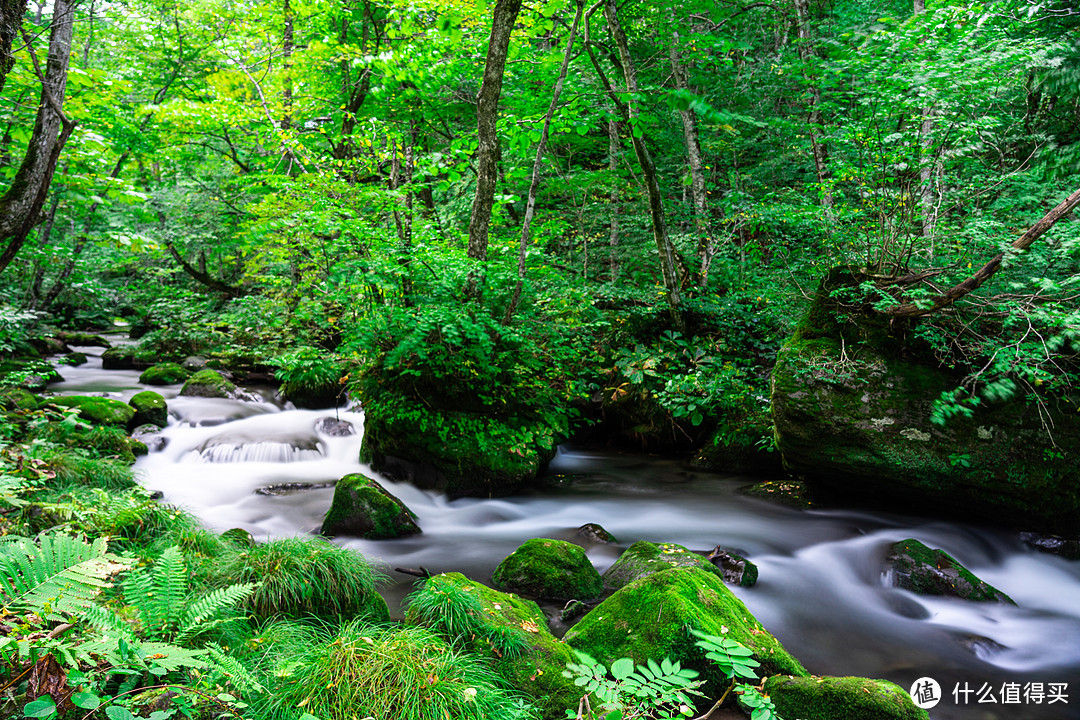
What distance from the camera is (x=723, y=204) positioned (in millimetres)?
9969

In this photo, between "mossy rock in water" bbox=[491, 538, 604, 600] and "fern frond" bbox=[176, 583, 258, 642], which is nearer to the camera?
"fern frond" bbox=[176, 583, 258, 642]

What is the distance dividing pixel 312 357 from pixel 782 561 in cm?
779

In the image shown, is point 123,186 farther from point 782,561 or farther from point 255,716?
point 782,561

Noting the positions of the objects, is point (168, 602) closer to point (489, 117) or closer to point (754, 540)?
point (754, 540)

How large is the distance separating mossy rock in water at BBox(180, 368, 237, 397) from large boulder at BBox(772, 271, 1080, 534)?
10.9 metres

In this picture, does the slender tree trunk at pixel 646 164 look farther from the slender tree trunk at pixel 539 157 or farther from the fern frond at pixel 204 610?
the fern frond at pixel 204 610

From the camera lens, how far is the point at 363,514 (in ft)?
19.7

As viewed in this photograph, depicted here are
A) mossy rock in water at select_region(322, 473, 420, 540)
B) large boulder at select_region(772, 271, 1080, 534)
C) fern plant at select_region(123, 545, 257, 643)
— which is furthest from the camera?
mossy rock in water at select_region(322, 473, 420, 540)

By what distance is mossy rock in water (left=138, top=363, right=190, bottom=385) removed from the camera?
12539mm

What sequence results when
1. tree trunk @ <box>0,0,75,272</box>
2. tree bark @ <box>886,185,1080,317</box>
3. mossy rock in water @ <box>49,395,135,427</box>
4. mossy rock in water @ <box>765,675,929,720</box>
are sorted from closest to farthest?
mossy rock in water @ <box>765,675,929,720</box> < tree trunk @ <box>0,0,75,272</box> < tree bark @ <box>886,185,1080,317</box> < mossy rock in water @ <box>49,395,135,427</box>

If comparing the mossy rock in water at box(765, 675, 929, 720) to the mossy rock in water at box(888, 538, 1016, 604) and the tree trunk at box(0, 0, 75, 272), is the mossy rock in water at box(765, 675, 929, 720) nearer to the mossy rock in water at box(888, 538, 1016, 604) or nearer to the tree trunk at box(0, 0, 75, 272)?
the mossy rock in water at box(888, 538, 1016, 604)

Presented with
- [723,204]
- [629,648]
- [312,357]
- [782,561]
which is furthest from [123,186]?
[723,204]

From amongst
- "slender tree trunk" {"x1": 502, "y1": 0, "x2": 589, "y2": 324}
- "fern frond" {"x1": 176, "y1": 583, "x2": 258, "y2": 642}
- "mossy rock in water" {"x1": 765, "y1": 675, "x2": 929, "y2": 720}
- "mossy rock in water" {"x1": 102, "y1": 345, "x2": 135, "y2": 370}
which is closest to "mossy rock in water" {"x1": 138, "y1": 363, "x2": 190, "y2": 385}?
"mossy rock in water" {"x1": 102, "y1": 345, "x2": 135, "y2": 370}

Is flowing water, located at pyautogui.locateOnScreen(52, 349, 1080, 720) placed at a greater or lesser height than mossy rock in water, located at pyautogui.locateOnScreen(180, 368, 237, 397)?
lesser
